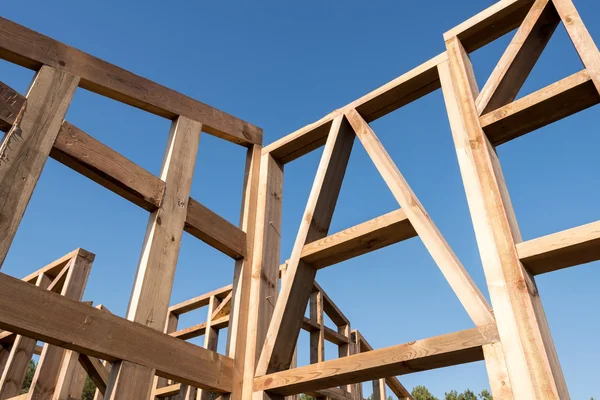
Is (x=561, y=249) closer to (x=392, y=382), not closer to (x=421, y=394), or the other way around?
(x=392, y=382)

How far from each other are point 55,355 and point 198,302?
4.22 meters

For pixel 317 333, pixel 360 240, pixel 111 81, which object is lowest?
pixel 360 240

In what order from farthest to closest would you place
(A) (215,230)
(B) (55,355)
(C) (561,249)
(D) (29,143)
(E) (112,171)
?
(B) (55,355)
(A) (215,230)
(E) (112,171)
(D) (29,143)
(C) (561,249)

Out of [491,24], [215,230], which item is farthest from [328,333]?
[491,24]

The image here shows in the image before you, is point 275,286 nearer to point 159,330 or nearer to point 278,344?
point 278,344

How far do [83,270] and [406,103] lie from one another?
196 inches

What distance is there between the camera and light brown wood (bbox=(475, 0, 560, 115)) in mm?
3060

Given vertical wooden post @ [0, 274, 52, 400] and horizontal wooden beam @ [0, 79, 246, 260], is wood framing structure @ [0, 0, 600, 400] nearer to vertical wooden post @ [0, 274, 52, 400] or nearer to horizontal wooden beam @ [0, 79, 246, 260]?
horizontal wooden beam @ [0, 79, 246, 260]

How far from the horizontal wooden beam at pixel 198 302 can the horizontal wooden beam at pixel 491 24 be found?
23.7 ft

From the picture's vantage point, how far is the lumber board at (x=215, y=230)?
343cm

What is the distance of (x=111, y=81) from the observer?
3250 mm

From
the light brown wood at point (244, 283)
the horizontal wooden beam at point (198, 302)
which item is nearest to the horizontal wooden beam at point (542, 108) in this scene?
the light brown wood at point (244, 283)

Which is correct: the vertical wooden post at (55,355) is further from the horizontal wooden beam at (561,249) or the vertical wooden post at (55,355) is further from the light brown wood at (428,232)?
the horizontal wooden beam at (561,249)

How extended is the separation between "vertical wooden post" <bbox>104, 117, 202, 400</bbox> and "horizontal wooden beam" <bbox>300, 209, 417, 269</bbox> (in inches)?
35.6
